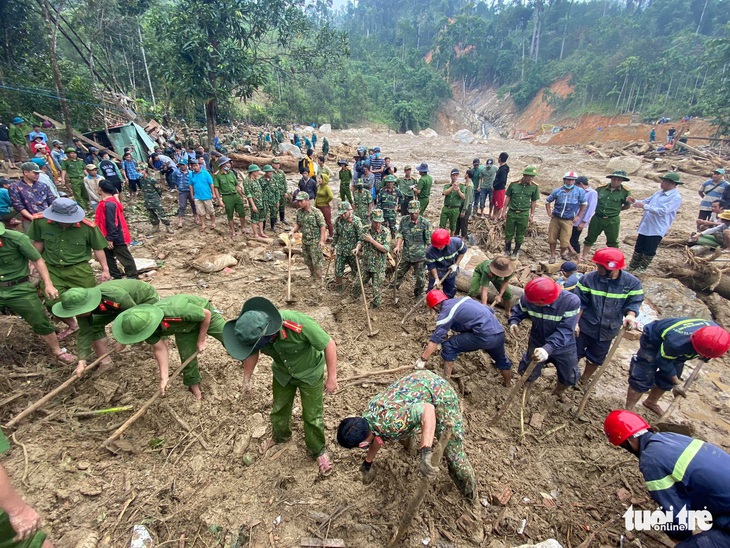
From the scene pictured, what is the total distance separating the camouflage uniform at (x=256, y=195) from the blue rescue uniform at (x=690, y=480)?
26.5 feet

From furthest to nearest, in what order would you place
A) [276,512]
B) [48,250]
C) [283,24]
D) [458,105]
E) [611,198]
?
1. [458,105]
2. [283,24]
3. [611,198]
4. [48,250]
5. [276,512]

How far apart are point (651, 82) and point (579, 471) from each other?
4422 centimetres

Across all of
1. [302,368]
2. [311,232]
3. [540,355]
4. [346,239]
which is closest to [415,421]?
[302,368]

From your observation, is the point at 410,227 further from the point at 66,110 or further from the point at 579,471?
the point at 66,110

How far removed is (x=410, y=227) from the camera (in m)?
6.11

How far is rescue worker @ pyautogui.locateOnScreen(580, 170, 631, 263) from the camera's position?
22.3 feet

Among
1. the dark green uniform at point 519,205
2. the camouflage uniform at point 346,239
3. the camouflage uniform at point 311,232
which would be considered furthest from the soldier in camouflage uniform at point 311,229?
the dark green uniform at point 519,205

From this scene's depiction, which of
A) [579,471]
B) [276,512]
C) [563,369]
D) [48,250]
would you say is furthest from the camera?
[48,250]

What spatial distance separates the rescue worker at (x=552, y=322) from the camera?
381 centimetres

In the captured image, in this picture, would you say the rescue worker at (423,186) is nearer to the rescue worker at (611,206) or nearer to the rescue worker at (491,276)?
the rescue worker at (611,206)

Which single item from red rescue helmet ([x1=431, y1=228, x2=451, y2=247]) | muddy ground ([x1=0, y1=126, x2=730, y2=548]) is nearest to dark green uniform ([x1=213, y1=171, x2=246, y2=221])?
muddy ground ([x1=0, y1=126, x2=730, y2=548])

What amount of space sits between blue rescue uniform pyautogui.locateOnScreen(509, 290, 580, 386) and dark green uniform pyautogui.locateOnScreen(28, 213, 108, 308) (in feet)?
17.8

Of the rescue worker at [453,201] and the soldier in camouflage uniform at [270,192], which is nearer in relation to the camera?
the rescue worker at [453,201]

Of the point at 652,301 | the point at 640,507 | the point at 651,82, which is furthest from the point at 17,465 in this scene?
the point at 651,82
